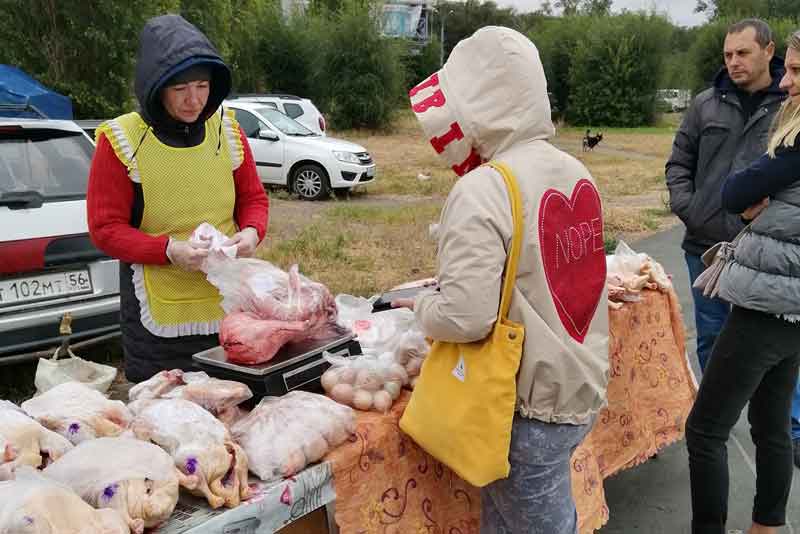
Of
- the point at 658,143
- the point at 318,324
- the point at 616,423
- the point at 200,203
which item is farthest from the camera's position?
the point at 658,143

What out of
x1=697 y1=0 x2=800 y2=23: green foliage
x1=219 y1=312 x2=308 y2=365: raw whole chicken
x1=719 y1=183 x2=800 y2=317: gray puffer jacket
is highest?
x1=697 y1=0 x2=800 y2=23: green foliage

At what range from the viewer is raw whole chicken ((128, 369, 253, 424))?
202 cm

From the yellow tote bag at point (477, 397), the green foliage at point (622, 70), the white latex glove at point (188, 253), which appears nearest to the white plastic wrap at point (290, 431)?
the yellow tote bag at point (477, 397)

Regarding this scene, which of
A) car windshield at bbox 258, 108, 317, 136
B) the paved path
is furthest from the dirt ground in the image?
the paved path

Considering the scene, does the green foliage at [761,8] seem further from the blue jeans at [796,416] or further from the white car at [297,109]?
the blue jeans at [796,416]

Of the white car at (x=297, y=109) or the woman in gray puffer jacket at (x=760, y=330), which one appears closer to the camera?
the woman in gray puffer jacket at (x=760, y=330)

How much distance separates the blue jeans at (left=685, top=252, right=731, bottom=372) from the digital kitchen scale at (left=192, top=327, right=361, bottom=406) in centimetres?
215

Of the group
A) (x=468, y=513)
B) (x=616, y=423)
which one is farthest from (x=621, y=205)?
(x=468, y=513)

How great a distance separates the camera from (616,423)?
319cm

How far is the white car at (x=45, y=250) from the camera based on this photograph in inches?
154

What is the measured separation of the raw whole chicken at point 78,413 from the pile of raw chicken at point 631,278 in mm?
2057

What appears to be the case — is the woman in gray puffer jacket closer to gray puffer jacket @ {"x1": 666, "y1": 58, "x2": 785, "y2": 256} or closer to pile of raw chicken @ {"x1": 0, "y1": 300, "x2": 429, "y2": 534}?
gray puffer jacket @ {"x1": 666, "y1": 58, "x2": 785, "y2": 256}

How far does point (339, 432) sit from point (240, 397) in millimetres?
299

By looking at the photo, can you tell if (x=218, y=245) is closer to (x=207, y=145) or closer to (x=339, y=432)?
(x=207, y=145)
